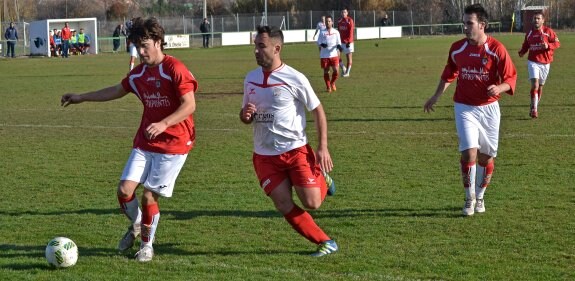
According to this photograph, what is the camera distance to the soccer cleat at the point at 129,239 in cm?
710

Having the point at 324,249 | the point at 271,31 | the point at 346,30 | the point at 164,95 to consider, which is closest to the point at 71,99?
the point at 164,95

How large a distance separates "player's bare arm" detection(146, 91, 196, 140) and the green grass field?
1075mm

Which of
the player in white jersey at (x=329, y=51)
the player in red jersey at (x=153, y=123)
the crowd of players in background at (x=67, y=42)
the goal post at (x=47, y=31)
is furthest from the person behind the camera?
the goal post at (x=47, y=31)

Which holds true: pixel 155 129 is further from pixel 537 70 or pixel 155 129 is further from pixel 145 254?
pixel 537 70

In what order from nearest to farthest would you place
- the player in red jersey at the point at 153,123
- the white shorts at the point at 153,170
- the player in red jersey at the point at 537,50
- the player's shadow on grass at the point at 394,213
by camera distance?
the player in red jersey at the point at 153,123 < the white shorts at the point at 153,170 < the player's shadow on grass at the point at 394,213 < the player in red jersey at the point at 537,50

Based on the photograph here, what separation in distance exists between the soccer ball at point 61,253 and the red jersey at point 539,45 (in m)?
11.9

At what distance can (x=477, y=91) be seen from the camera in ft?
27.5

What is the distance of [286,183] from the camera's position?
6855 mm

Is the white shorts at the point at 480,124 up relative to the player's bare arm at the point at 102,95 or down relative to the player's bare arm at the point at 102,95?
down

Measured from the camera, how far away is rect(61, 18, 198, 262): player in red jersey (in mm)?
6629

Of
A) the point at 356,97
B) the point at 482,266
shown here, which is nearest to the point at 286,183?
the point at 482,266

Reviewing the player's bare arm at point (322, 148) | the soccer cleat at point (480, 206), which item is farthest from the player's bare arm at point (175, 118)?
the soccer cleat at point (480, 206)

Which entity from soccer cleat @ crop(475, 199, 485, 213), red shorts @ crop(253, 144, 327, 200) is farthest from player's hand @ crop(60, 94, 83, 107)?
soccer cleat @ crop(475, 199, 485, 213)

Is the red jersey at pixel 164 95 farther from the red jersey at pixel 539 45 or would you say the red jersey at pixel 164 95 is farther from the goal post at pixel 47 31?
the goal post at pixel 47 31
